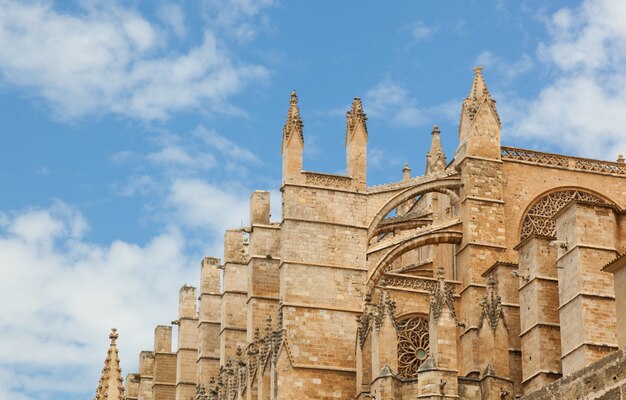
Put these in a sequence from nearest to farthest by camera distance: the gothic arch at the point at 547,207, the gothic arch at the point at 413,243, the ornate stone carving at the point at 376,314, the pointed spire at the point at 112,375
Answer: the ornate stone carving at the point at 376,314, the gothic arch at the point at 413,243, the gothic arch at the point at 547,207, the pointed spire at the point at 112,375

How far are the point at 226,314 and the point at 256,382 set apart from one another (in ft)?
22.7

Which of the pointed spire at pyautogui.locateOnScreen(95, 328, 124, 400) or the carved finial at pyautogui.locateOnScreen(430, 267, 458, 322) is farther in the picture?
the pointed spire at pyautogui.locateOnScreen(95, 328, 124, 400)

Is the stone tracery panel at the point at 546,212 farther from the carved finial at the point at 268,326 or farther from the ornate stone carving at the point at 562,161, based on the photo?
the carved finial at the point at 268,326

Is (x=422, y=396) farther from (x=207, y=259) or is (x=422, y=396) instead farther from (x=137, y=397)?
(x=137, y=397)

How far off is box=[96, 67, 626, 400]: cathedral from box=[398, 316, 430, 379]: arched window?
37 mm

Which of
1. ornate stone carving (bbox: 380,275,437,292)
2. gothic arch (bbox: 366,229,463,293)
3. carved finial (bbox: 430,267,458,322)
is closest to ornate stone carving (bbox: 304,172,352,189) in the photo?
gothic arch (bbox: 366,229,463,293)

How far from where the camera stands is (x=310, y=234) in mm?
35062

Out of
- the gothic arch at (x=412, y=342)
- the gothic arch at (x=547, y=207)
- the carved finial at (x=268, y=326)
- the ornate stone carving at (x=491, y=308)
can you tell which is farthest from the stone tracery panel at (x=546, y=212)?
the carved finial at (x=268, y=326)

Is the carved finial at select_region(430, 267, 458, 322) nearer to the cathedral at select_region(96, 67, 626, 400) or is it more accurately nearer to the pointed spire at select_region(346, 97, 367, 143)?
the cathedral at select_region(96, 67, 626, 400)

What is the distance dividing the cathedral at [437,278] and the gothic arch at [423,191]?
0.12 feet

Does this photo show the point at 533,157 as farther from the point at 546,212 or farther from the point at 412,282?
the point at 412,282

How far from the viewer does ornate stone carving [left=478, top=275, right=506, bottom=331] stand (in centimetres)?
3169

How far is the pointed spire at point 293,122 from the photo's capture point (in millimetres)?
36844

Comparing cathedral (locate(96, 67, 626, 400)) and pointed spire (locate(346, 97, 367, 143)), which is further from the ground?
pointed spire (locate(346, 97, 367, 143))
